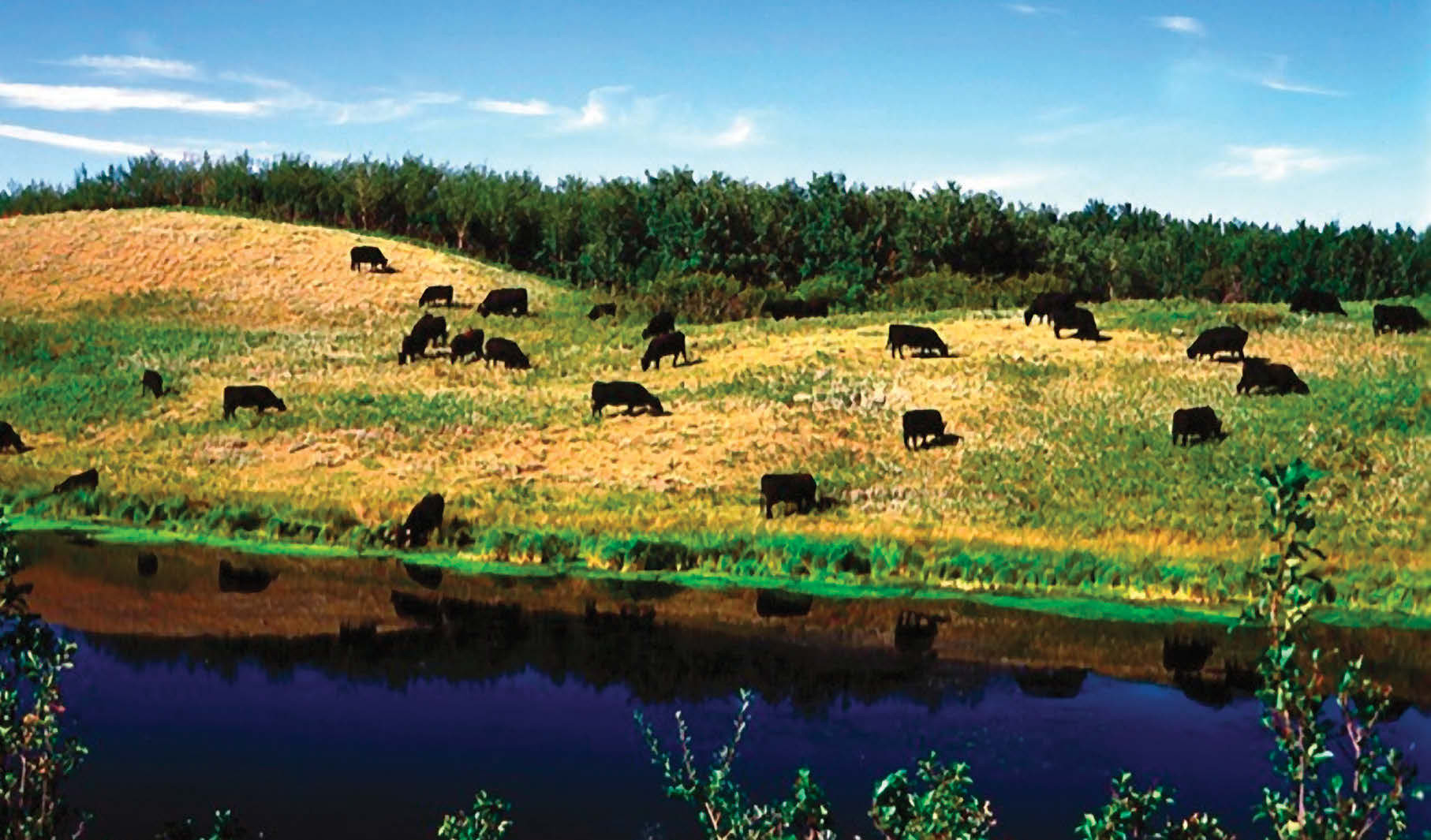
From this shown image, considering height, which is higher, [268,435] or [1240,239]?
[1240,239]

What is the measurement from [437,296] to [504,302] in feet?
14.3

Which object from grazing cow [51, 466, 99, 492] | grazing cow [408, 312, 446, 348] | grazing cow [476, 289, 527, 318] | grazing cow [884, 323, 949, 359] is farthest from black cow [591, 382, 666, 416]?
grazing cow [476, 289, 527, 318]

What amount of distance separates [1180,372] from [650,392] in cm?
1513

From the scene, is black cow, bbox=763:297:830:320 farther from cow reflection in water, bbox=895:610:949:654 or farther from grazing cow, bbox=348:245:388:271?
cow reflection in water, bbox=895:610:949:654

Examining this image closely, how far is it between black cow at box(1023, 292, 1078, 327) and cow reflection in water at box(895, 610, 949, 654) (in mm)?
27538

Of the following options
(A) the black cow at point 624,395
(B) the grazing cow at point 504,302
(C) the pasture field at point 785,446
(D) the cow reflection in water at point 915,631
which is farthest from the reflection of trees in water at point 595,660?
(B) the grazing cow at point 504,302

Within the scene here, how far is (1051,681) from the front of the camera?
2050 cm

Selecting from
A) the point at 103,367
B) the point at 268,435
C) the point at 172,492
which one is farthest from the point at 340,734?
the point at 103,367

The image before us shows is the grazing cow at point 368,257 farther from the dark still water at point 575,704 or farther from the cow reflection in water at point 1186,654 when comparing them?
the cow reflection in water at point 1186,654

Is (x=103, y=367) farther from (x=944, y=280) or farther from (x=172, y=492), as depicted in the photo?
(x=944, y=280)

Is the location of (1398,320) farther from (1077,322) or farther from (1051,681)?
(1051,681)

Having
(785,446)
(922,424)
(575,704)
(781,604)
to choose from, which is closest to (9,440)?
(785,446)

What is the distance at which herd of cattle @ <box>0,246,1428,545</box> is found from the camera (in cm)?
3228

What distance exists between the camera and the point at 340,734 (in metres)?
17.7
